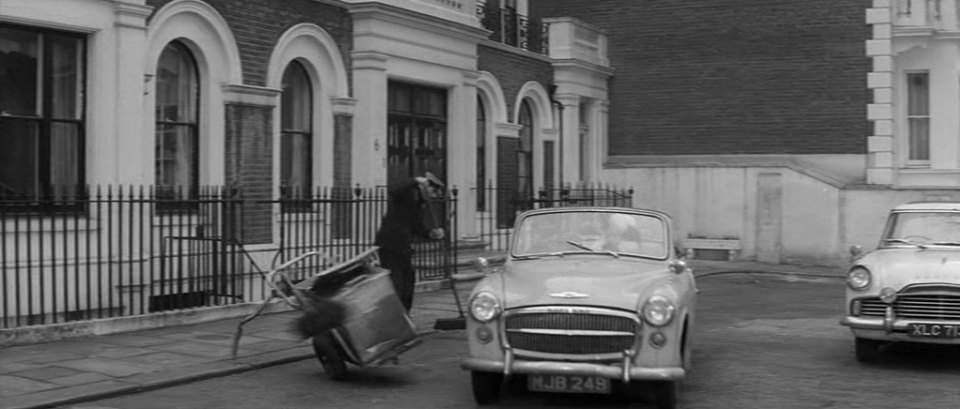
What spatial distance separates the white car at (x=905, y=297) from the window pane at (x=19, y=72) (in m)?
8.82

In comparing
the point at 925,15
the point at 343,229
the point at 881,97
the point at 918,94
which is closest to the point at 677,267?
the point at 343,229

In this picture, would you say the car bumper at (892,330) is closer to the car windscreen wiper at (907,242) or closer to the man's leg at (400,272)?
the car windscreen wiper at (907,242)

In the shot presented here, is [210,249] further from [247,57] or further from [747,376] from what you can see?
[747,376]

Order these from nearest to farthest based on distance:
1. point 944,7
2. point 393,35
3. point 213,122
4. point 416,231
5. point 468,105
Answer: point 416,231 < point 213,122 < point 393,35 < point 468,105 < point 944,7

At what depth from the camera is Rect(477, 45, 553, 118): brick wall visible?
65.7 ft

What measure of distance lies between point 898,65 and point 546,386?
17940 millimetres

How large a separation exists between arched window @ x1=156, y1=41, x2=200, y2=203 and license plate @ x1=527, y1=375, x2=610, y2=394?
7003 millimetres

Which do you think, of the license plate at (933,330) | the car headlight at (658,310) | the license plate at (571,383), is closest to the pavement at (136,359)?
the license plate at (571,383)

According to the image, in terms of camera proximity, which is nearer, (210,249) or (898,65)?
(210,249)

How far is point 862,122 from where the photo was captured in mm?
22328

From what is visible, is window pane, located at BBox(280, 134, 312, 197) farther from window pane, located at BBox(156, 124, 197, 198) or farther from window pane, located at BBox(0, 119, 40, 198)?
window pane, located at BBox(0, 119, 40, 198)

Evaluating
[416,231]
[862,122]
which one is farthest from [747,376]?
[862,122]

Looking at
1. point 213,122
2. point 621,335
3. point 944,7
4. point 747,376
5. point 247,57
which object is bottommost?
point 747,376

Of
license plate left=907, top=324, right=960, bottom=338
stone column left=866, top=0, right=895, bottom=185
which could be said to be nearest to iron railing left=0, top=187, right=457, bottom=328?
license plate left=907, top=324, right=960, bottom=338
